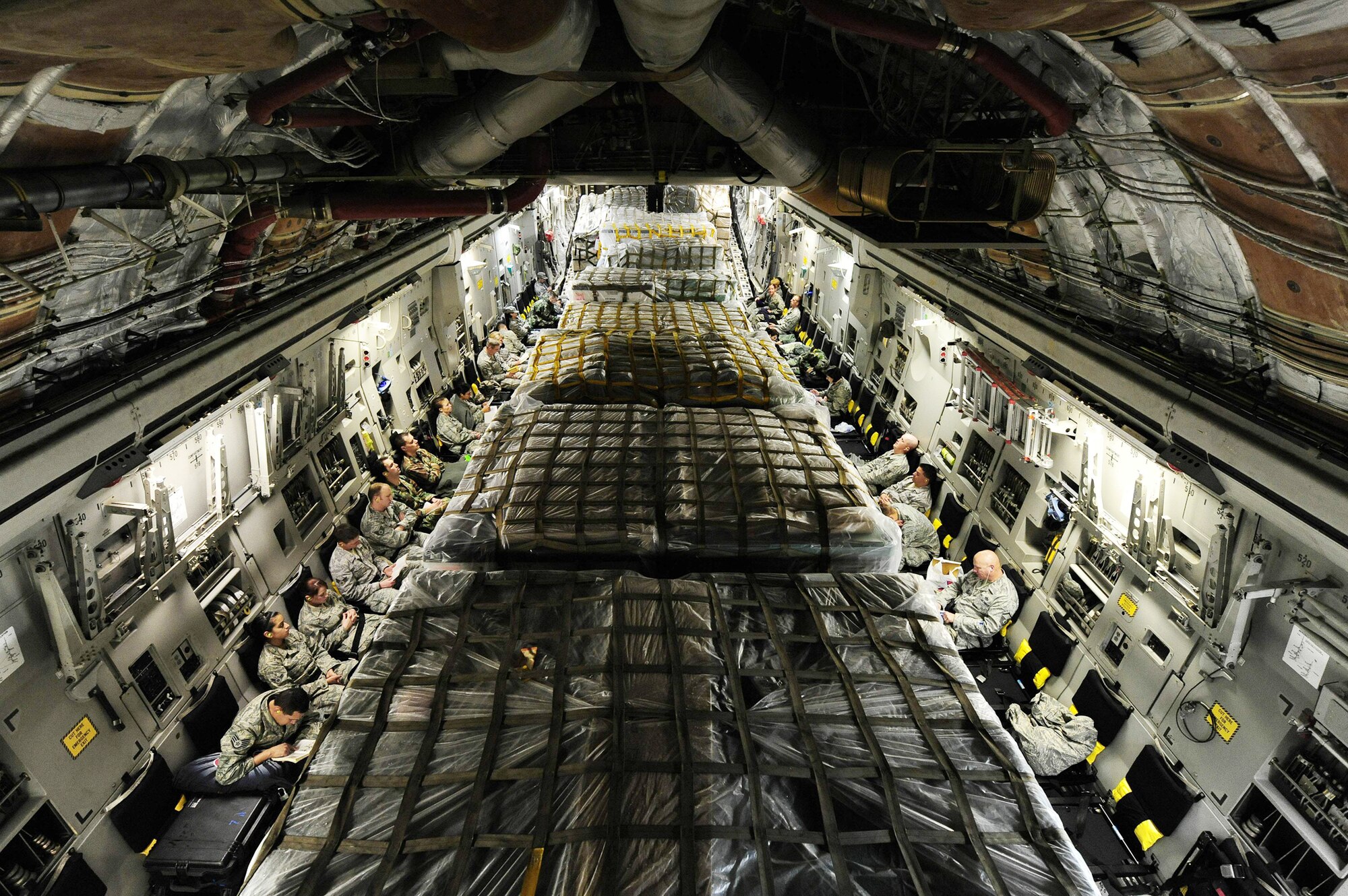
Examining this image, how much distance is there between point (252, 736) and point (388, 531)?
296cm

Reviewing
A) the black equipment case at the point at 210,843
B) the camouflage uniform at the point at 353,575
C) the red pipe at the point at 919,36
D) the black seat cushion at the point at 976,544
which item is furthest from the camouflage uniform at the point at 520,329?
the red pipe at the point at 919,36

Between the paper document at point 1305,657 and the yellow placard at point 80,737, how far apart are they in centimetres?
736

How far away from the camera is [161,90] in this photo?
2414 millimetres

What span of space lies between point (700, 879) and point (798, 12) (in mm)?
5112

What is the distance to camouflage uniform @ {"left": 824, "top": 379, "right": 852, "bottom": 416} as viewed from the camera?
37.5 feet

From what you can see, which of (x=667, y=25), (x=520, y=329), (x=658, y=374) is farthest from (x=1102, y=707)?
(x=520, y=329)

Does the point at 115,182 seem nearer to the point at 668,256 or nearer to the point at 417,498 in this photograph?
the point at 417,498

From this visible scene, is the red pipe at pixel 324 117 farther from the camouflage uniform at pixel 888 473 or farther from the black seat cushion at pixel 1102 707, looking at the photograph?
the camouflage uniform at pixel 888 473

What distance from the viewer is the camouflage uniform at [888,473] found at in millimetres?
8664

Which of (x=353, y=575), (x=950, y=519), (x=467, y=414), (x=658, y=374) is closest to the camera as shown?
(x=658, y=374)

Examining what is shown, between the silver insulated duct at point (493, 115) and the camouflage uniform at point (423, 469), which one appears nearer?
the silver insulated duct at point (493, 115)

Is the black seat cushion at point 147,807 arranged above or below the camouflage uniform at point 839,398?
below

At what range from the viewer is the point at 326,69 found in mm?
2840

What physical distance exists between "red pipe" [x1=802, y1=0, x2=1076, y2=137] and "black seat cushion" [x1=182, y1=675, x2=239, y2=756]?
20.7ft
